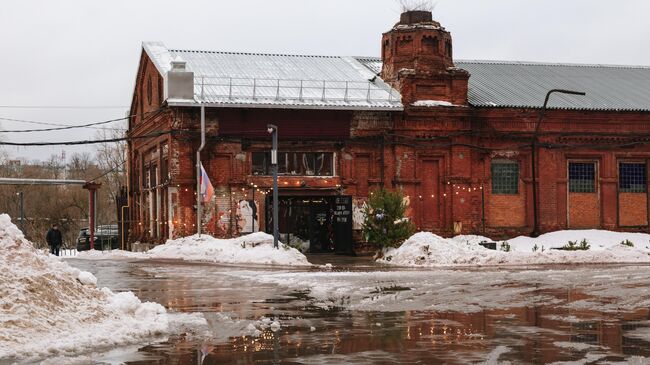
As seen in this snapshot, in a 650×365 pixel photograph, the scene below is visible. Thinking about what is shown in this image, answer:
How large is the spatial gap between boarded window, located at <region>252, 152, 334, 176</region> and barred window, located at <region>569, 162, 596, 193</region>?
33.3 feet

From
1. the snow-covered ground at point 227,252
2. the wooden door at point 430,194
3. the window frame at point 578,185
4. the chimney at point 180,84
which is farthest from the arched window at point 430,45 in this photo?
the snow-covered ground at point 227,252

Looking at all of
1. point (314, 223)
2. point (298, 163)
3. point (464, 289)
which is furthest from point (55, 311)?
point (314, 223)

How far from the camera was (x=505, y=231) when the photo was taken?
118 ft

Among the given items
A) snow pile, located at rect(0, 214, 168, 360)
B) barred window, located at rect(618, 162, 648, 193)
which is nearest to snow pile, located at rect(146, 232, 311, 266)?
snow pile, located at rect(0, 214, 168, 360)

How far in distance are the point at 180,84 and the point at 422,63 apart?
9719 mm

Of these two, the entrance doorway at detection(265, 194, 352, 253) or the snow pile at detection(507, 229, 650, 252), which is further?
the snow pile at detection(507, 229, 650, 252)

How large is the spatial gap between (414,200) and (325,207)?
352 cm

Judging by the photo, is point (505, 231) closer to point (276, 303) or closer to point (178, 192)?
point (178, 192)

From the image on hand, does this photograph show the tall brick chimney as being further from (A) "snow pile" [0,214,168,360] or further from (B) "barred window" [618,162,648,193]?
(A) "snow pile" [0,214,168,360]

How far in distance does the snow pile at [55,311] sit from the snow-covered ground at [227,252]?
1493 cm

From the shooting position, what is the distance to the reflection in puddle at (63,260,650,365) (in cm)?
970

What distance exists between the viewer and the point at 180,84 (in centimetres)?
3266

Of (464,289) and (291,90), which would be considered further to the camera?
(291,90)

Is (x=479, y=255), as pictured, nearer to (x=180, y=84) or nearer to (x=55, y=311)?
(x=180, y=84)
